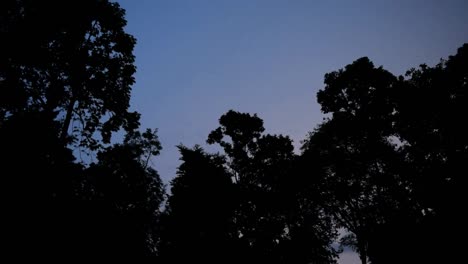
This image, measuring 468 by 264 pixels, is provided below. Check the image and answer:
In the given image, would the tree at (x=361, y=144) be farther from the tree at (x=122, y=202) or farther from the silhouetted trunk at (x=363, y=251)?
the tree at (x=122, y=202)

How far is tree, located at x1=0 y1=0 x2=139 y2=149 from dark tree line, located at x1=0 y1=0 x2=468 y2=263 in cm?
6

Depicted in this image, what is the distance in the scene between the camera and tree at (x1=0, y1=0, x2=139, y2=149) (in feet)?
45.3

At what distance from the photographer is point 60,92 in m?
15.4

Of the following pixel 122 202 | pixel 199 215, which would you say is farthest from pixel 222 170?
pixel 122 202

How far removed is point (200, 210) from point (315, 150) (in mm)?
12938

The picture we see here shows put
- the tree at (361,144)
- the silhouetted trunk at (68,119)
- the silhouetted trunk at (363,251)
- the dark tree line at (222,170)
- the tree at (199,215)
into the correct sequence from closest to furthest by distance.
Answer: the dark tree line at (222,170), the silhouetted trunk at (68,119), the tree at (199,215), the tree at (361,144), the silhouetted trunk at (363,251)

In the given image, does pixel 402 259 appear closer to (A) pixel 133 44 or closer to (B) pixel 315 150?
(B) pixel 315 150

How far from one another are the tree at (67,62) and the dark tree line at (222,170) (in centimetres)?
6

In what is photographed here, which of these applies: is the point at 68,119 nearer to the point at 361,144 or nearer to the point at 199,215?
the point at 199,215

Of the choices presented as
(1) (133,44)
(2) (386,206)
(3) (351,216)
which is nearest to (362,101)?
(2) (386,206)

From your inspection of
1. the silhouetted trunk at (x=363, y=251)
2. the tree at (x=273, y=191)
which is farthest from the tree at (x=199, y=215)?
the silhouetted trunk at (x=363, y=251)

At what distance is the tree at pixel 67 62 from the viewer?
13.8 meters

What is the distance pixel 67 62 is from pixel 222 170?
12952 millimetres

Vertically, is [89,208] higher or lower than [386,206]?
lower
